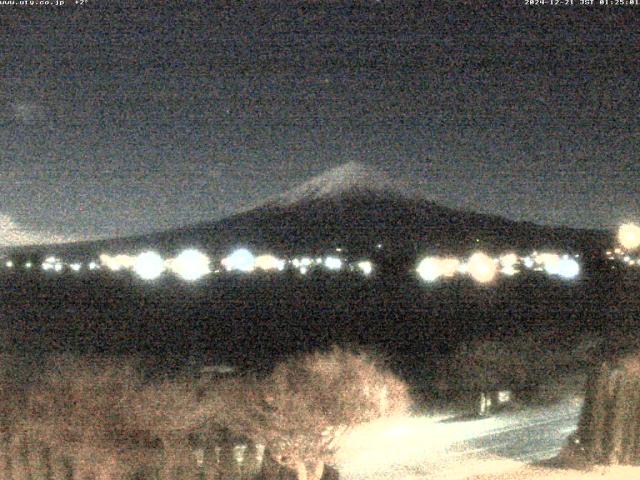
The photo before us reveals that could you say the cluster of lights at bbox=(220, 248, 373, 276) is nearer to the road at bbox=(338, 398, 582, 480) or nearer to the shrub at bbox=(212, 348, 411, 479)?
the road at bbox=(338, 398, 582, 480)

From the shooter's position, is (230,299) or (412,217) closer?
(230,299)

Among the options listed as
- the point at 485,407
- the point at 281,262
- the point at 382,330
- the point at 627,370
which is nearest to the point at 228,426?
the point at 627,370

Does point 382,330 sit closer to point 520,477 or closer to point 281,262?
point 520,477

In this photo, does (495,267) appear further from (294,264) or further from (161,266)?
(161,266)

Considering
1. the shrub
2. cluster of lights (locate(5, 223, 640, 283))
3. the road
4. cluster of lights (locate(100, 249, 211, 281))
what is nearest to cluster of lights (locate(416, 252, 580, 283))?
cluster of lights (locate(5, 223, 640, 283))

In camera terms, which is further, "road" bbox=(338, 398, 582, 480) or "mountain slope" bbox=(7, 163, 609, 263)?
"mountain slope" bbox=(7, 163, 609, 263)

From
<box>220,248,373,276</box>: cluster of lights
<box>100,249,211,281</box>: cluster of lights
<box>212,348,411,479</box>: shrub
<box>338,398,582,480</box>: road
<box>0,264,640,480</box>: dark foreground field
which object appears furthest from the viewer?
<box>220,248,373,276</box>: cluster of lights
